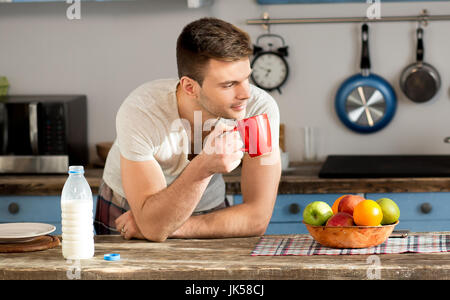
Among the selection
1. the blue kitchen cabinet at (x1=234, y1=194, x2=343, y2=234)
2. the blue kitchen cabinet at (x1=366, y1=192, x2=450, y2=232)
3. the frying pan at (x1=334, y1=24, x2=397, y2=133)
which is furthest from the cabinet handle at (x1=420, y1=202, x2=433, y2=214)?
the frying pan at (x1=334, y1=24, x2=397, y2=133)

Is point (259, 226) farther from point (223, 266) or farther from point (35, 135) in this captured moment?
point (35, 135)

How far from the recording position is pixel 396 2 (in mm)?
3646

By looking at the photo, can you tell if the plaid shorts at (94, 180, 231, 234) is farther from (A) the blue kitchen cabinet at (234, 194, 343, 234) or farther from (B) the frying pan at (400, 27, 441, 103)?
(B) the frying pan at (400, 27, 441, 103)

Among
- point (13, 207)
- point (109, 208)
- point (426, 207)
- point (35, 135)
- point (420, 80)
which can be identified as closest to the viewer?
point (109, 208)

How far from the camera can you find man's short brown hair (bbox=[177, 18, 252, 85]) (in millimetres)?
1949

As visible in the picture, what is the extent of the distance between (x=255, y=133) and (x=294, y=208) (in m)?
1.49

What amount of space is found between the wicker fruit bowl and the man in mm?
304

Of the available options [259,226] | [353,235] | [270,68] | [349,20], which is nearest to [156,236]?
[259,226]

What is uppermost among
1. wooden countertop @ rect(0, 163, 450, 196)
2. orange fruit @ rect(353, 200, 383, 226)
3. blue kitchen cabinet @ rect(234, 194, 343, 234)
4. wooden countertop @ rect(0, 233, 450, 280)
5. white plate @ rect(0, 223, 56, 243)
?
orange fruit @ rect(353, 200, 383, 226)

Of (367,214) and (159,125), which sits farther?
(159,125)

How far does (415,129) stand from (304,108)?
60 cm

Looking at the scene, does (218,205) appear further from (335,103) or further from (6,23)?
(6,23)

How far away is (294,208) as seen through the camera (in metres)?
3.18
